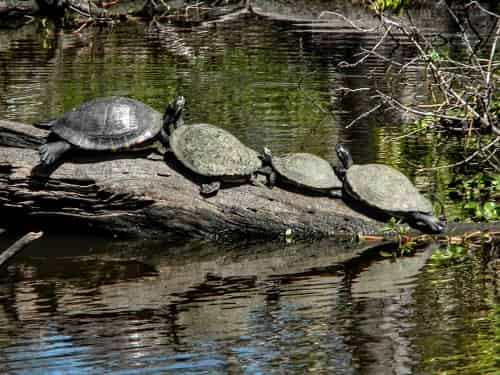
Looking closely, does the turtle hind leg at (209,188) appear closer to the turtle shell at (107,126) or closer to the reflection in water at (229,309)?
the reflection in water at (229,309)

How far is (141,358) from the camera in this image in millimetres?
5535

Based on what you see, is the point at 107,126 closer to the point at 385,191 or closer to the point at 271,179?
the point at 271,179

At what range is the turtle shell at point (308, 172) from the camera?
8195mm

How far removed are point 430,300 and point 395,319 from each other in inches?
20.1

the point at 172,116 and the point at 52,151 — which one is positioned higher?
the point at 172,116

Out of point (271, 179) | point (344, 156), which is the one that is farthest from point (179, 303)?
point (344, 156)

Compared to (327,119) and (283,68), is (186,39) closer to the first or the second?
(283,68)

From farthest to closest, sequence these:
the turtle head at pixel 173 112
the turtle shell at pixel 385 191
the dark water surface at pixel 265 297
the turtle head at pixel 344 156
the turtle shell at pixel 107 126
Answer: the turtle head at pixel 344 156
the turtle head at pixel 173 112
the turtle shell at pixel 107 126
the turtle shell at pixel 385 191
the dark water surface at pixel 265 297

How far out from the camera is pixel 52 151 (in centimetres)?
812

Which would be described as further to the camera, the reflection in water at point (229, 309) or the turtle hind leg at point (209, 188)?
the turtle hind leg at point (209, 188)

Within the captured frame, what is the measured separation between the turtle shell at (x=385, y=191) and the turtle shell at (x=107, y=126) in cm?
182

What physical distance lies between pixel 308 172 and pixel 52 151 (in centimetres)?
219

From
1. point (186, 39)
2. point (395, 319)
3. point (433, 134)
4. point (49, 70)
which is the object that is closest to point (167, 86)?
point (49, 70)

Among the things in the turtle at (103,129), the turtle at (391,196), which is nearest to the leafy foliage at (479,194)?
the turtle at (391,196)
